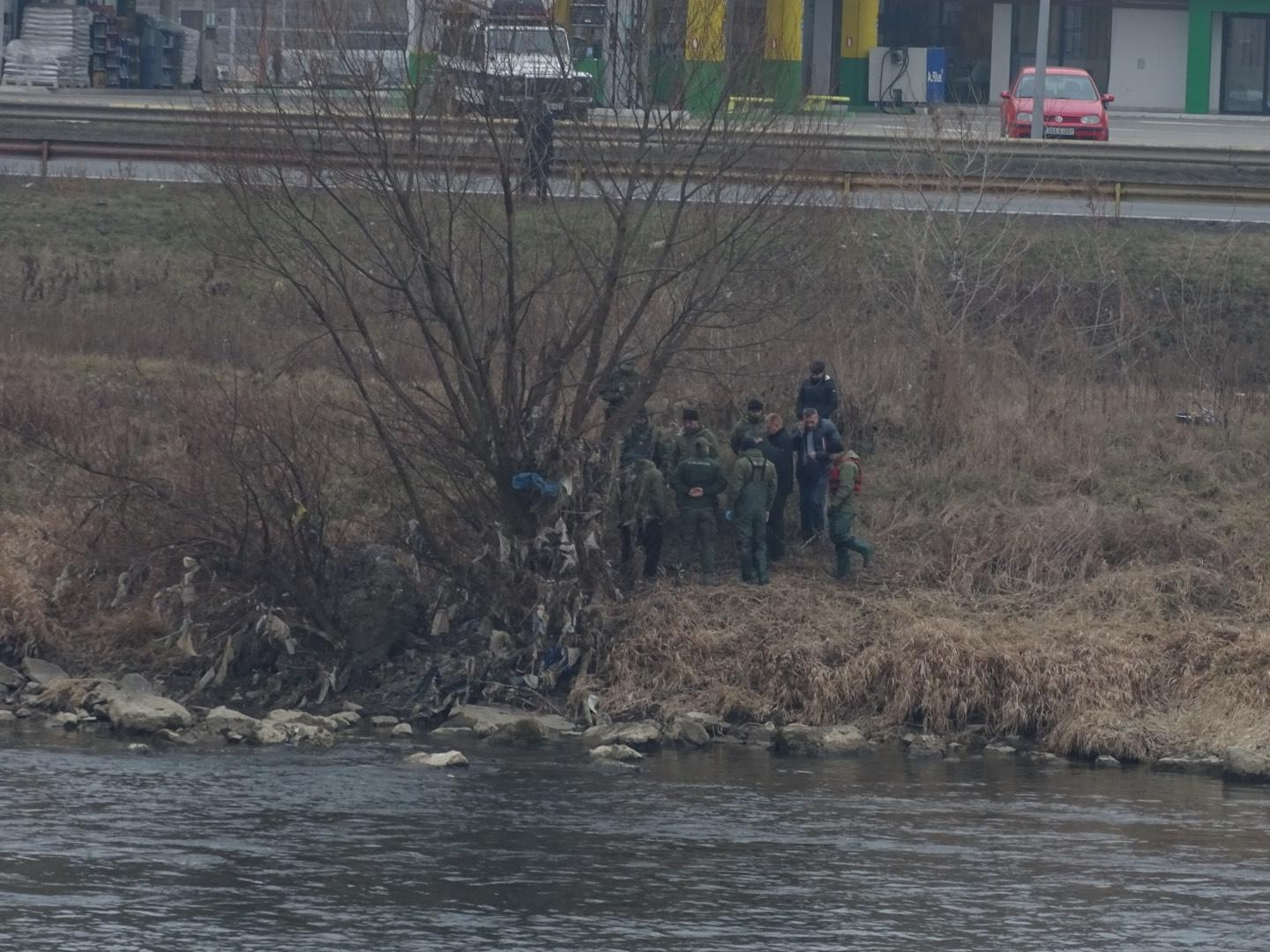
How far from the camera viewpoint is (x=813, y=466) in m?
17.0

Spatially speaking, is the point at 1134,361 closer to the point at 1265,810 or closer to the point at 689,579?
the point at 689,579

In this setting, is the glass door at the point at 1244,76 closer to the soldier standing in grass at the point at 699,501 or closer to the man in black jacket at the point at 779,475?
the man in black jacket at the point at 779,475

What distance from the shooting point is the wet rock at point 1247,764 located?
1384cm

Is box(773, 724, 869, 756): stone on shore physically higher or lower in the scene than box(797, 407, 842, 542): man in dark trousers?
lower

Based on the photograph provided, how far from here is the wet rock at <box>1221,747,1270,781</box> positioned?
13836 mm

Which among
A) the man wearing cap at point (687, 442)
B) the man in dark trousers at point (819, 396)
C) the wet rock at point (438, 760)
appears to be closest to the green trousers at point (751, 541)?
the man wearing cap at point (687, 442)

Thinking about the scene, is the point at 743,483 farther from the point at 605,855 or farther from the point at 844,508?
the point at 605,855

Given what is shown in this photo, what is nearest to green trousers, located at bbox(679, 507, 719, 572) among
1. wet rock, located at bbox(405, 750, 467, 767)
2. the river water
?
the river water

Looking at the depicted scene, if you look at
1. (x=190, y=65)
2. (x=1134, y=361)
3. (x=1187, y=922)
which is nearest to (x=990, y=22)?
(x=190, y=65)

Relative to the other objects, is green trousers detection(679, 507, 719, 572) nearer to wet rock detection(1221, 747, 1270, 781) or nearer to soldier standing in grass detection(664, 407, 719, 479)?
soldier standing in grass detection(664, 407, 719, 479)

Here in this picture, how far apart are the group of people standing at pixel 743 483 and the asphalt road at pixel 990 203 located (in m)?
5.54

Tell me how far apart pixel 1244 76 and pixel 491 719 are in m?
35.2

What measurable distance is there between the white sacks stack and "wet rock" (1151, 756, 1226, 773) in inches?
1227

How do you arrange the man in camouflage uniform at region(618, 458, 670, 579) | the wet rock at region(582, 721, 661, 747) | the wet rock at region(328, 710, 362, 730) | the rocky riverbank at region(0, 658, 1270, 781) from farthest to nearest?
1. the man in camouflage uniform at region(618, 458, 670, 579)
2. the wet rock at region(328, 710, 362, 730)
3. the wet rock at region(582, 721, 661, 747)
4. the rocky riverbank at region(0, 658, 1270, 781)
